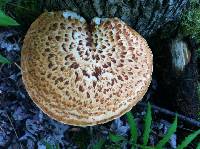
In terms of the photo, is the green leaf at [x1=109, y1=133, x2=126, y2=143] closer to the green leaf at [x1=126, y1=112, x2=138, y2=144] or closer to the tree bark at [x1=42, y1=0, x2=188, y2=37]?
the green leaf at [x1=126, y1=112, x2=138, y2=144]

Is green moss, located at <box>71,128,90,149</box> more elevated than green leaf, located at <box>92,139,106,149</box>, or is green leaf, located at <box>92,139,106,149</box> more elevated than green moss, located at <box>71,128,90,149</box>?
green leaf, located at <box>92,139,106,149</box>

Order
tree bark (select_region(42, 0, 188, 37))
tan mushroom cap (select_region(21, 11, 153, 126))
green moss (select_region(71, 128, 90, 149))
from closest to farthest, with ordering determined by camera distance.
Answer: tan mushroom cap (select_region(21, 11, 153, 126)) < tree bark (select_region(42, 0, 188, 37)) < green moss (select_region(71, 128, 90, 149))

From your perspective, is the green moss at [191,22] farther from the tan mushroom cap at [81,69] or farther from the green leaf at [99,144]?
the green leaf at [99,144]

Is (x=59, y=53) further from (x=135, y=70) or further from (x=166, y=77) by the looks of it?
(x=166, y=77)

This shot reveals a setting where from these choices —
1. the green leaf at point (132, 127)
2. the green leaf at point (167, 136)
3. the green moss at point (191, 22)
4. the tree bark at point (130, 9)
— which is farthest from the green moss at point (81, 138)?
the green moss at point (191, 22)

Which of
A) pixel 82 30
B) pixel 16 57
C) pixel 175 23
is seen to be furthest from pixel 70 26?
pixel 175 23

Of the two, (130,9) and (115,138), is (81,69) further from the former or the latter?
(115,138)

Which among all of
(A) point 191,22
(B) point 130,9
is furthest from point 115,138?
(A) point 191,22

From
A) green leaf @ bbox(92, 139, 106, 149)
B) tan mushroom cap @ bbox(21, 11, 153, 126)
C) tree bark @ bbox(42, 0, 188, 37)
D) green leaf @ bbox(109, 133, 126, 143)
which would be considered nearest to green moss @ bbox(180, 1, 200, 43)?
tree bark @ bbox(42, 0, 188, 37)
